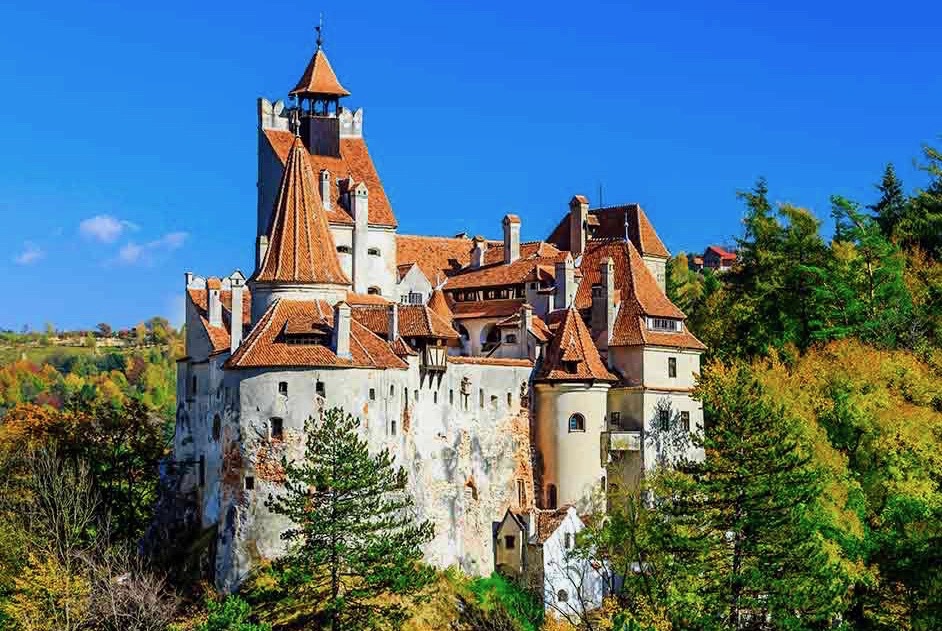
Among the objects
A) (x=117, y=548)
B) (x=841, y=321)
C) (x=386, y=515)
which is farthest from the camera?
(x=841, y=321)

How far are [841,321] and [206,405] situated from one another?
40281 millimetres

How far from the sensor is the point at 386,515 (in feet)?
244

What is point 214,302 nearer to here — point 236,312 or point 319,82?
point 236,312

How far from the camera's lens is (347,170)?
9238cm

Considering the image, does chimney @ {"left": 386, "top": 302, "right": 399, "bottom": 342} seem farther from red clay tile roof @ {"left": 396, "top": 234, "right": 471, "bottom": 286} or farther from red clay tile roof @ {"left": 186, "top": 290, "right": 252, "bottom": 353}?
red clay tile roof @ {"left": 396, "top": 234, "right": 471, "bottom": 286}

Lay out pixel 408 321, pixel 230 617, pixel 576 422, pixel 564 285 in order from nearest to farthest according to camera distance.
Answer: pixel 230 617 → pixel 408 321 → pixel 576 422 → pixel 564 285

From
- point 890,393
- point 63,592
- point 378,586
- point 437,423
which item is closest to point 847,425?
point 890,393

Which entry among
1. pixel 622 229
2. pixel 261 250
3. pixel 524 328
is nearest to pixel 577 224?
pixel 622 229

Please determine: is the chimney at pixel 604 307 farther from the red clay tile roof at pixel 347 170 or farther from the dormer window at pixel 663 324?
the red clay tile roof at pixel 347 170

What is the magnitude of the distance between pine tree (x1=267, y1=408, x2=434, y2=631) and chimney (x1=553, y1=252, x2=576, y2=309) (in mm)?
19084

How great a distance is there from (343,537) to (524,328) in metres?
19.2

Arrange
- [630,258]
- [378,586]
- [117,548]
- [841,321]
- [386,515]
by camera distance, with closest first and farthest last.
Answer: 1. [378,586]
2. [386,515]
3. [117,548]
4. [630,258]
5. [841,321]

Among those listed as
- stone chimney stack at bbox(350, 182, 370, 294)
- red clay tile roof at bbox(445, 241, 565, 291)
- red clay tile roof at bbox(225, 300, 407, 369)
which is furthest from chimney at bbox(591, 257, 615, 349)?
red clay tile roof at bbox(225, 300, 407, 369)

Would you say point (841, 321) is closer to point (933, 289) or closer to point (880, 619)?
point (933, 289)
